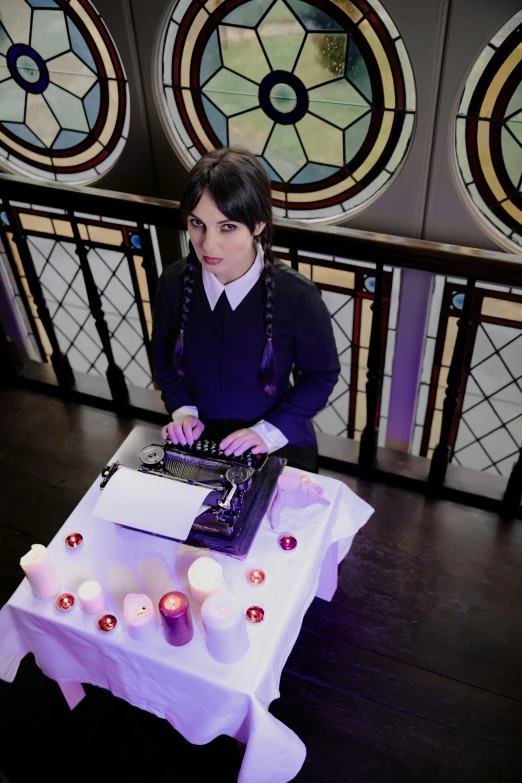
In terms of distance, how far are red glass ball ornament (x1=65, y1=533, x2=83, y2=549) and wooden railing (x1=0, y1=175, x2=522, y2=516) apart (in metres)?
0.93

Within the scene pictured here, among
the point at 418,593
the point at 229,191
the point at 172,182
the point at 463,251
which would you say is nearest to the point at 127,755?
the point at 418,593

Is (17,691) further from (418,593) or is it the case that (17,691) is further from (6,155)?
(6,155)

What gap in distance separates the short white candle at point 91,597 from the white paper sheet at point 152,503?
0.14 metres

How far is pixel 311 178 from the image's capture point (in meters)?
2.30

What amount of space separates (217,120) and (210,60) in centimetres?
20

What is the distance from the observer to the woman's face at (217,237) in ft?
4.23

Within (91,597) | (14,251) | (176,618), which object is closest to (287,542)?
(176,618)

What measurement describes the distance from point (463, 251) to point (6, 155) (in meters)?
2.08

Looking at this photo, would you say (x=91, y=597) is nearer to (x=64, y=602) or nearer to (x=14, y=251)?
(x=64, y=602)

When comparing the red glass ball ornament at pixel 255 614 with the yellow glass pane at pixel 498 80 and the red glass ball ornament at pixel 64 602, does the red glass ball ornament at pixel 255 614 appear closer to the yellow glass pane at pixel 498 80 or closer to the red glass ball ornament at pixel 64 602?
the red glass ball ornament at pixel 64 602

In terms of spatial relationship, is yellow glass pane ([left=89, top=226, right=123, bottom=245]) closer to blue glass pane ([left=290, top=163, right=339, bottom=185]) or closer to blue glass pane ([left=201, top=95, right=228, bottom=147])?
blue glass pane ([left=201, top=95, right=228, bottom=147])

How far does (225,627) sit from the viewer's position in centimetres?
113

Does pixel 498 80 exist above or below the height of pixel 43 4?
below

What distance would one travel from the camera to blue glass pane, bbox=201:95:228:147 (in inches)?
87.0
